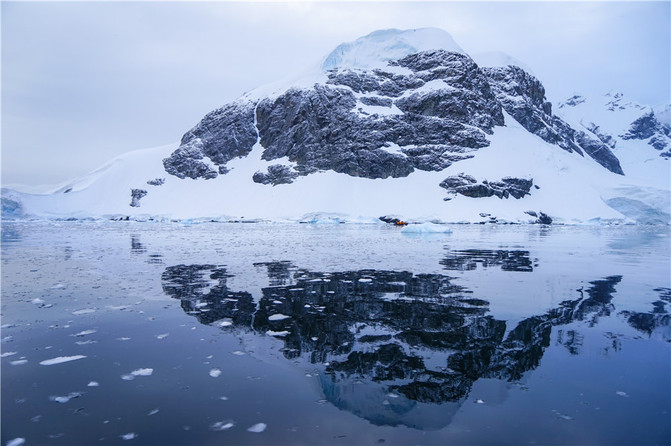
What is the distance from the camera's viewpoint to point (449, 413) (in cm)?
420

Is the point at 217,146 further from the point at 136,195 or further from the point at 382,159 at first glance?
the point at 382,159

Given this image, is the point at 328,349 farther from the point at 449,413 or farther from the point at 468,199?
the point at 468,199

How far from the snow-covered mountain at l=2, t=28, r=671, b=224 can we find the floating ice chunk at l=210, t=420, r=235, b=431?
76.0 meters

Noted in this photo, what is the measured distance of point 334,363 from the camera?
5496mm

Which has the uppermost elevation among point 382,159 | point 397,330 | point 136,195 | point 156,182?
point 382,159

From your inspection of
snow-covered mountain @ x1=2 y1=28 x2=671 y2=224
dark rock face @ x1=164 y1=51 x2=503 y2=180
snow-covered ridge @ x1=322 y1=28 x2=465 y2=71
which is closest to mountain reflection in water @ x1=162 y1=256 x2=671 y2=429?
snow-covered mountain @ x1=2 y1=28 x2=671 y2=224

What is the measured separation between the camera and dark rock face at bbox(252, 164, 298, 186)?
105 m

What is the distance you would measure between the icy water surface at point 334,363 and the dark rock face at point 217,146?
11377 centimetres

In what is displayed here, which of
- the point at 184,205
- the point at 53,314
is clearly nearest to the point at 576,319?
the point at 53,314

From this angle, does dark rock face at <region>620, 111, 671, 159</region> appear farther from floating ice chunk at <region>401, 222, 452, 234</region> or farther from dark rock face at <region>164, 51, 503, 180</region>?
floating ice chunk at <region>401, 222, 452, 234</region>

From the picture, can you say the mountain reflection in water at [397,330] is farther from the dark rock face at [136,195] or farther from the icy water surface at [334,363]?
the dark rock face at [136,195]

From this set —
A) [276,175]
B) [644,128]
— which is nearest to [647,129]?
[644,128]

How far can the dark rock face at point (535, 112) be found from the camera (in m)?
122

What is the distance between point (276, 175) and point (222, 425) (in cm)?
10535
